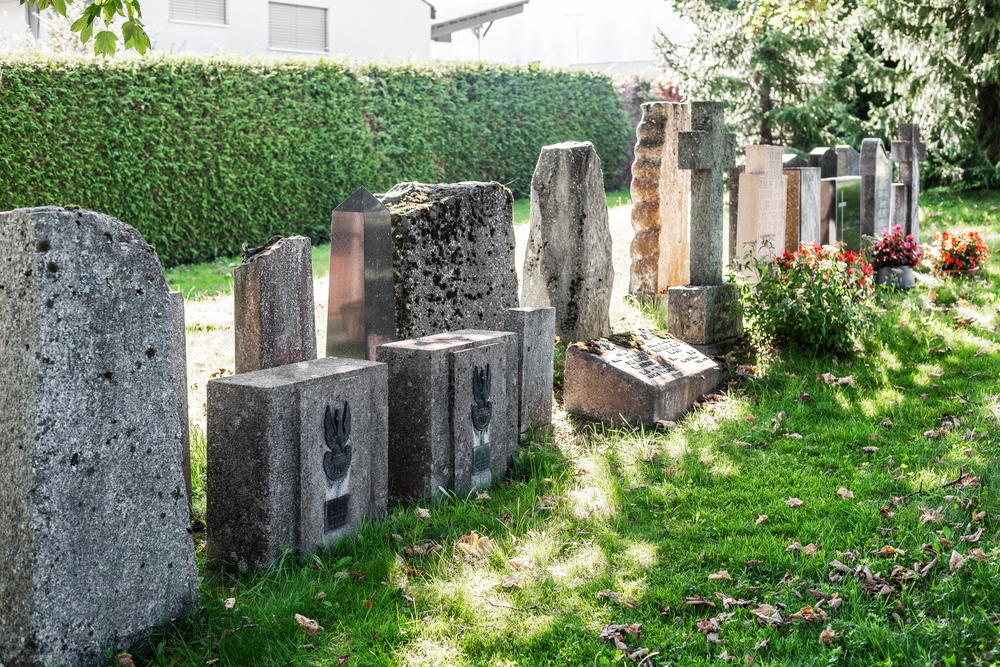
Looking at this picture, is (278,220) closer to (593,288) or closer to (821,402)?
(593,288)

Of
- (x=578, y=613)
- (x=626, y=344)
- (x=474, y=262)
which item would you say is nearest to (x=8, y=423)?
(x=578, y=613)

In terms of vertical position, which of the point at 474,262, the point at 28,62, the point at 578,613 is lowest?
the point at 578,613

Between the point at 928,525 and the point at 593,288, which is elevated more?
the point at 593,288

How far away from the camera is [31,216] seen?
10.9ft

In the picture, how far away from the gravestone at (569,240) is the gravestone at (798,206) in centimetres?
324

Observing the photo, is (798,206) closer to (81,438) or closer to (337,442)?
(337,442)

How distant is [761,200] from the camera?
32.0 feet

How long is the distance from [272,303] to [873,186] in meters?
9.06

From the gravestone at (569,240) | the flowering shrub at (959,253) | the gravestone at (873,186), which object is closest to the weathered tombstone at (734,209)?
the gravestone at (569,240)

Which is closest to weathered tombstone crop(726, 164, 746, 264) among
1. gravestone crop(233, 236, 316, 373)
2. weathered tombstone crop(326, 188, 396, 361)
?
weathered tombstone crop(326, 188, 396, 361)

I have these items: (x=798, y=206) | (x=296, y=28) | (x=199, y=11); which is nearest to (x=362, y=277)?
(x=798, y=206)

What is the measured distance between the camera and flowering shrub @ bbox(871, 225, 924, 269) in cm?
1095

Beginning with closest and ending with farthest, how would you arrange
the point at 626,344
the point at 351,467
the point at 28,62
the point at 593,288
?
the point at 351,467
the point at 626,344
the point at 593,288
the point at 28,62

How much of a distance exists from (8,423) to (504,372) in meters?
2.98
